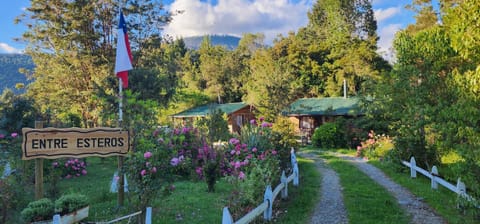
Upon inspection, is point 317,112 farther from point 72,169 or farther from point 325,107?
point 72,169

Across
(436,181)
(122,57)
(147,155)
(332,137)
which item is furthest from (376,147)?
(147,155)

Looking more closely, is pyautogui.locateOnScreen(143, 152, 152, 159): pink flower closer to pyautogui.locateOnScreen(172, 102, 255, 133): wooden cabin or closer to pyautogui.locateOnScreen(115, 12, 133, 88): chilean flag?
pyautogui.locateOnScreen(115, 12, 133, 88): chilean flag

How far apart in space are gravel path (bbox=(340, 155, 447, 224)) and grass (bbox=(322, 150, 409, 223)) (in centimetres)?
15

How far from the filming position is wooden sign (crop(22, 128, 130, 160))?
16.9 ft

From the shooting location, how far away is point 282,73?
76.2ft

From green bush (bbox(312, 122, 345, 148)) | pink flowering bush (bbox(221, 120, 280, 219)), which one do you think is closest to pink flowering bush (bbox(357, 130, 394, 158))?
green bush (bbox(312, 122, 345, 148))

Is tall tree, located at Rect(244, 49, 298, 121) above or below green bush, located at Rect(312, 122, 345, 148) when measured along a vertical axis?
above

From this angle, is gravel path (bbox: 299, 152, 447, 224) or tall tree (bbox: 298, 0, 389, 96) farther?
tall tree (bbox: 298, 0, 389, 96)

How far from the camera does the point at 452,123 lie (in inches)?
179

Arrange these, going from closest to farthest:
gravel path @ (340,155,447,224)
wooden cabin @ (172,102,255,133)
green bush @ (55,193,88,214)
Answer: green bush @ (55,193,88,214) < gravel path @ (340,155,447,224) < wooden cabin @ (172,102,255,133)

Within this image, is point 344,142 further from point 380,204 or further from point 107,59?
point 107,59

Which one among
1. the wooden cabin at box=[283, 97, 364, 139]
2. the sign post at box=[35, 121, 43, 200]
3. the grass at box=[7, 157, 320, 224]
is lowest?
the grass at box=[7, 157, 320, 224]

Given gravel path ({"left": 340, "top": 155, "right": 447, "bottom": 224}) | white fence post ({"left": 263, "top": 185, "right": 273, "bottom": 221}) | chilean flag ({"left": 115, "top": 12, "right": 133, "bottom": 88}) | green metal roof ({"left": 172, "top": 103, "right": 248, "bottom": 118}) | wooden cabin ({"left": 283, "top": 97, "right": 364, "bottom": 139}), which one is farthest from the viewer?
green metal roof ({"left": 172, "top": 103, "right": 248, "bottom": 118})

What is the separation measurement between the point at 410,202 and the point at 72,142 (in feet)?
22.8
